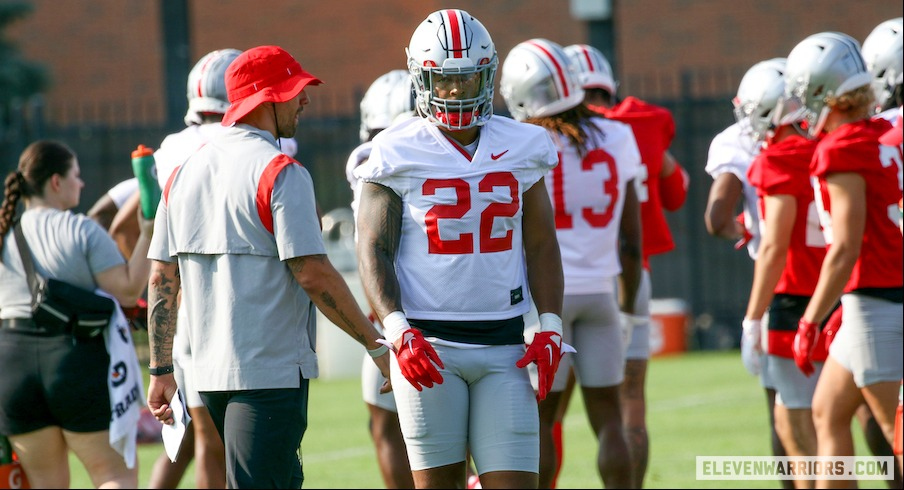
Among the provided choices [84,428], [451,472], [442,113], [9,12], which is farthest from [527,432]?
[9,12]

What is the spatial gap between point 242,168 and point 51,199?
202cm

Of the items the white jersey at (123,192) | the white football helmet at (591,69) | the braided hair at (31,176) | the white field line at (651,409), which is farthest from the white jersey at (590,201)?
the white field line at (651,409)

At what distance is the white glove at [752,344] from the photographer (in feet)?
21.3

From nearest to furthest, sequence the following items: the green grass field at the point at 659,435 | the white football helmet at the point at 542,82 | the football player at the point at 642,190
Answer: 1. the white football helmet at the point at 542,82
2. the football player at the point at 642,190
3. the green grass field at the point at 659,435

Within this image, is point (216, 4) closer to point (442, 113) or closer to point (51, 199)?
point (51, 199)

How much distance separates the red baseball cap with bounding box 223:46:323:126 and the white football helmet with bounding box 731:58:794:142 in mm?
2668

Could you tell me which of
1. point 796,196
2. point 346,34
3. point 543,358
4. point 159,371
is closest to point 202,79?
point 159,371

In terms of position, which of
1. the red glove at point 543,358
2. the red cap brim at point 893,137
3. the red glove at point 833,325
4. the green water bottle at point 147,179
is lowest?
the red glove at point 833,325

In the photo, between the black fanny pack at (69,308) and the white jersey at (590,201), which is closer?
the black fanny pack at (69,308)

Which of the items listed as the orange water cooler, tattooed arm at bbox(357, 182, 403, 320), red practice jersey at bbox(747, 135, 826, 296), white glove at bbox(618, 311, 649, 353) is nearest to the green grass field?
white glove at bbox(618, 311, 649, 353)

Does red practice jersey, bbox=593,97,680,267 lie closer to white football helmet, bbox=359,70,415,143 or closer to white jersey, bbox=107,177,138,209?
white football helmet, bbox=359,70,415,143

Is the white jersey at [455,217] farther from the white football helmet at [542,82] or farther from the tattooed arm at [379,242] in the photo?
the white football helmet at [542,82]

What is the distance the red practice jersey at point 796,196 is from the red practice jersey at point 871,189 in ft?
1.43

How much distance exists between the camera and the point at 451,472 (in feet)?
15.9
